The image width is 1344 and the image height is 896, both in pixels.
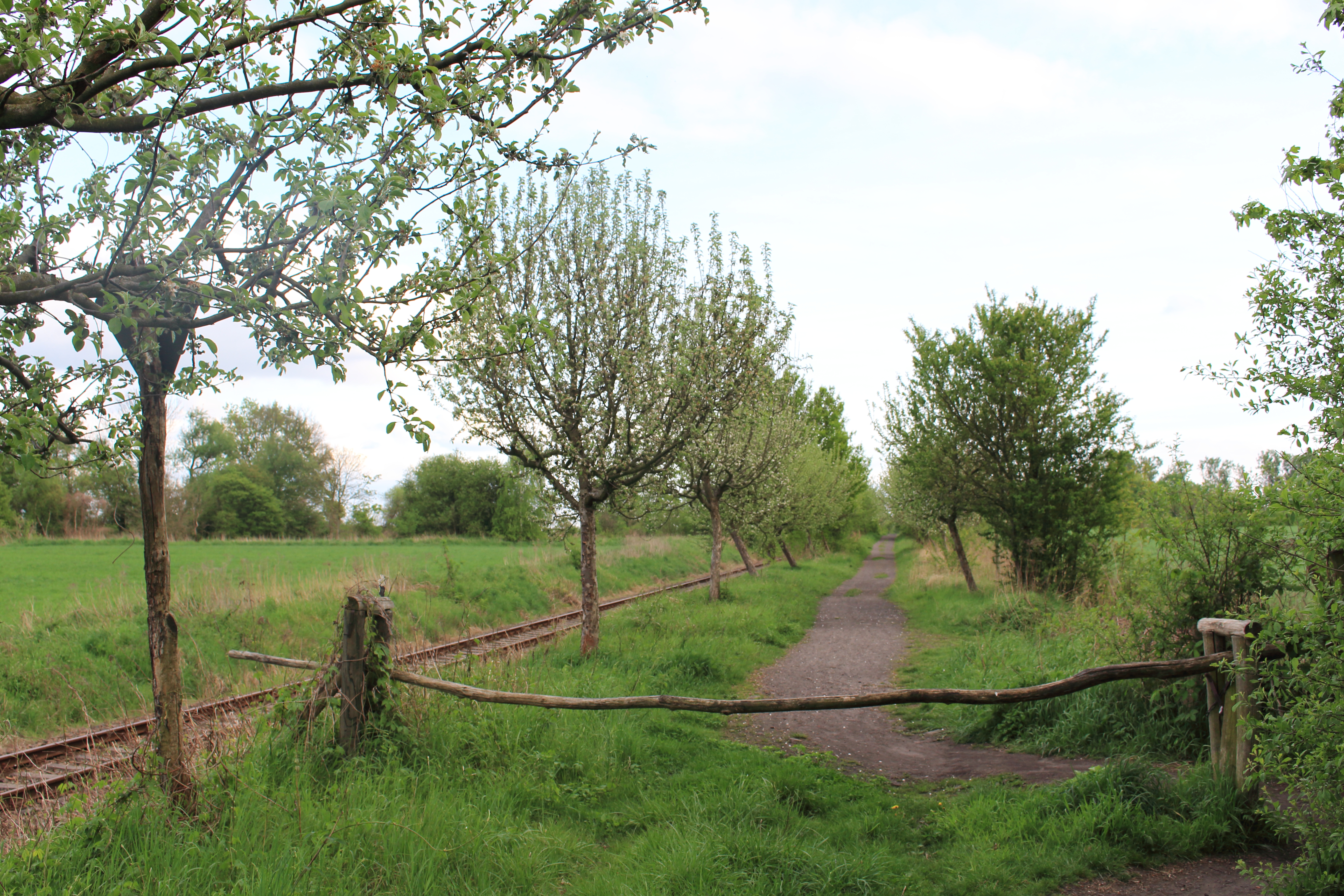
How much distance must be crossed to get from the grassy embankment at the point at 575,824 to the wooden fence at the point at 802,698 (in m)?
0.27

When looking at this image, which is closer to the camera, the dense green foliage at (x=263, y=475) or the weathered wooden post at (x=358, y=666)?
the weathered wooden post at (x=358, y=666)

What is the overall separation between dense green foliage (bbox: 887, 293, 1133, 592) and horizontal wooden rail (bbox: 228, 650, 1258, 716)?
13.3m

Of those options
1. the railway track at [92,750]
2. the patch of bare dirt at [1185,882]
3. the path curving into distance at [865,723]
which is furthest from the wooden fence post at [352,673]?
the patch of bare dirt at [1185,882]

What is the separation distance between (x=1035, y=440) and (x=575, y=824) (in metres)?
15.7

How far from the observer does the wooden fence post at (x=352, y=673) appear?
17.2ft

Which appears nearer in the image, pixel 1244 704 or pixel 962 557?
pixel 1244 704

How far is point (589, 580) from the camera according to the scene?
11.5 m

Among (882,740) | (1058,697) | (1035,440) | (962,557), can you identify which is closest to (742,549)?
(962,557)

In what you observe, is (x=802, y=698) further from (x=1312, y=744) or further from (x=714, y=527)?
(x=714, y=527)

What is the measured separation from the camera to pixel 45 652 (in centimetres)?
1127

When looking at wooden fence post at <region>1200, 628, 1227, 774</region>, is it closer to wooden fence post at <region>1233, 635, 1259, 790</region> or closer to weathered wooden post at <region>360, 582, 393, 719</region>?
wooden fence post at <region>1233, 635, 1259, 790</region>

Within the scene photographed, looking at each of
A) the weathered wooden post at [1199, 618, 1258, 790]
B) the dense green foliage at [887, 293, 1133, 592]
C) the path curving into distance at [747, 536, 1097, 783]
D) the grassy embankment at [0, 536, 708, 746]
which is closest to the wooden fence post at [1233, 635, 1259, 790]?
the weathered wooden post at [1199, 618, 1258, 790]

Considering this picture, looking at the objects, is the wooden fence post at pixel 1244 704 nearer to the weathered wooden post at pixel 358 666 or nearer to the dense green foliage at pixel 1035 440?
the weathered wooden post at pixel 358 666

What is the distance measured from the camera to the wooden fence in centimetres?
441
